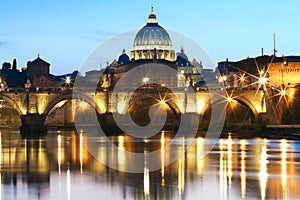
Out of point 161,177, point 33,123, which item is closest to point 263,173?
point 161,177

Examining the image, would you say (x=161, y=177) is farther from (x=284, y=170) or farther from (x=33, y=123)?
(x=33, y=123)

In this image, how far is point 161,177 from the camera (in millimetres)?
24953

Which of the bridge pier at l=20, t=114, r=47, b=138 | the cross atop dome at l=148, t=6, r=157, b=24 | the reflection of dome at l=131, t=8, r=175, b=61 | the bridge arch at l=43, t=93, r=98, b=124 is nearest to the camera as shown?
the bridge pier at l=20, t=114, r=47, b=138

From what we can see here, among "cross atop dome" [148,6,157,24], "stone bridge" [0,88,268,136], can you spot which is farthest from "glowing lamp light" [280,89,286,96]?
"cross atop dome" [148,6,157,24]

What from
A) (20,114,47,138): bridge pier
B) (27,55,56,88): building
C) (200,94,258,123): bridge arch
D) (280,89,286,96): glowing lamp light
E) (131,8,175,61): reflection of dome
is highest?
(131,8,175,61): reflection of dome

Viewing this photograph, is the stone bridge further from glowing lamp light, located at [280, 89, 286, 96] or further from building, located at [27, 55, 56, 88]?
building, located at [27, 55, 56, 88]

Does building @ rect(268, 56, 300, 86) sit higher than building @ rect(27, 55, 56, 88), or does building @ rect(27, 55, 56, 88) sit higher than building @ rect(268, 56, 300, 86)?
building @ rect(27, 55, 56, 88)

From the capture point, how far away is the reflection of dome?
154m

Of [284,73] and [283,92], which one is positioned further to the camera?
[284,73]

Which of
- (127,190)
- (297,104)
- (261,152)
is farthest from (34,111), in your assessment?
(127,190)

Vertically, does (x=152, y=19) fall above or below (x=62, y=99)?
above

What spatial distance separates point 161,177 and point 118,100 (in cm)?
5486

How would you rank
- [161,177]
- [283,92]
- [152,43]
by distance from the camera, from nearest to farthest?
[161,177] → [283,92] → [152,43]

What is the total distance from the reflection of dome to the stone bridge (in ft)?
237
